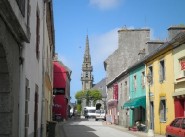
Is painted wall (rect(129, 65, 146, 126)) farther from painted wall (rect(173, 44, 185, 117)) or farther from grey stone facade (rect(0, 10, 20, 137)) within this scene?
grey stone facade (rect(0, 10, 20, 137))

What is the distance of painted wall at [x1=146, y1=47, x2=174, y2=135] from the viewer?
85.6 feet

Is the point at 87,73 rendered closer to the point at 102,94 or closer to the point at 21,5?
the point at 102,94

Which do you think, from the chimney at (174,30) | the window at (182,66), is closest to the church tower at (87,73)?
the chimney at (174,30)

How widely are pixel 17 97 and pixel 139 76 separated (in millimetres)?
26576

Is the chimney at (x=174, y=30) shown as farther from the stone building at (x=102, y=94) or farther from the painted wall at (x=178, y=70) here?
the stone building at (x=102, y=94)

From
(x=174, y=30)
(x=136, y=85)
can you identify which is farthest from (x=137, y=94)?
(x=174, y=30)

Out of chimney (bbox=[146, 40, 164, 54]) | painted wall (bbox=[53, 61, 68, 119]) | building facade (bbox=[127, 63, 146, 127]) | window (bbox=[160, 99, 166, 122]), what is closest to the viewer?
window (bbox=[160, 99, 166, 122])

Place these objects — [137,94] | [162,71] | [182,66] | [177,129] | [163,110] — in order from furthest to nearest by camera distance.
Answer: [137,94], [162,71], [163,110], [182,66], [177,129]

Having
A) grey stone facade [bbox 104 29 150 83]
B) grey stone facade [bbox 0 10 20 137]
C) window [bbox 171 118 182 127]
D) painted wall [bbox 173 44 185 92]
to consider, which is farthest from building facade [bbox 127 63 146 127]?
grey stone facade [bbox 0 10 20 137]

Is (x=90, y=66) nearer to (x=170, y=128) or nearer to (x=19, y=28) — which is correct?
(x=170, y=128)

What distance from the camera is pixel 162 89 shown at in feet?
92.4

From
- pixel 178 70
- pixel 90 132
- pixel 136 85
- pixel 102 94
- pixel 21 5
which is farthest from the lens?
pixel 102 94

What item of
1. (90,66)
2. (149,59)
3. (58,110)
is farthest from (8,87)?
(90,66)

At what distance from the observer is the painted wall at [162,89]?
85.6ft
